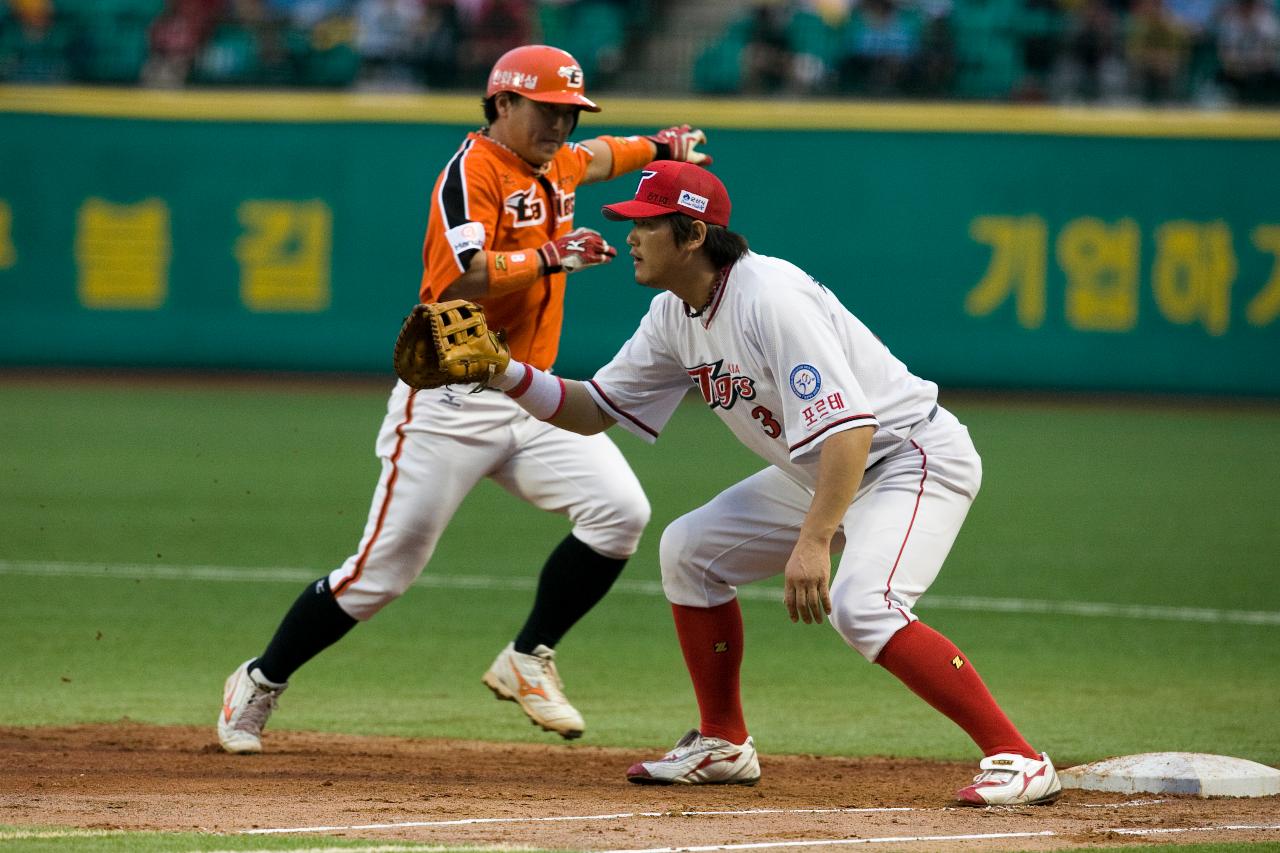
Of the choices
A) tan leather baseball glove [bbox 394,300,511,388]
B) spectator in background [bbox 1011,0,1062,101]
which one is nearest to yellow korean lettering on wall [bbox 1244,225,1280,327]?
spectator in background [bbox 1011,0,1062,101]

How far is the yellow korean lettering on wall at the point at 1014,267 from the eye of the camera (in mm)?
18375

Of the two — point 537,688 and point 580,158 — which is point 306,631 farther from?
point 580,158

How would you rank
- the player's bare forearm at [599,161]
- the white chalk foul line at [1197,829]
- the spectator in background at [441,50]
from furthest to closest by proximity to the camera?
the spectator in background at [441,50]
the player's bare forearm at [599,161]
the white chalk foul line at [1197,829]

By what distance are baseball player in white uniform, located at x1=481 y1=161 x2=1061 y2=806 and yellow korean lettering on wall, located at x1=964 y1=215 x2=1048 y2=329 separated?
12.9 metres

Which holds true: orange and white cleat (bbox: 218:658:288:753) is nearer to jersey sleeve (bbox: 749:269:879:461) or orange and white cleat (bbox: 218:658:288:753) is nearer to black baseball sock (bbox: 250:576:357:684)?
black baseball sock (bbox: 250:576:357:684)

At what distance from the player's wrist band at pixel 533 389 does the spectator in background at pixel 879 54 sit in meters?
13.6

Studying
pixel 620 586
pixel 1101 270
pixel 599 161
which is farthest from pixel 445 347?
pixel 1101 270

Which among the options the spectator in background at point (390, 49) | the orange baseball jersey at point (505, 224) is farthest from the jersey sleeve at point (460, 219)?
the spectator in background at point (390, 49)

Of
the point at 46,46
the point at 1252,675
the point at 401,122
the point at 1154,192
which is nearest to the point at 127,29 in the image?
the point at 46,46

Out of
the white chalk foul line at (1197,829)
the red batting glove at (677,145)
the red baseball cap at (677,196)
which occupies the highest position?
the red baseball cap at (677,196)

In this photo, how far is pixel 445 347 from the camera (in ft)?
18.0

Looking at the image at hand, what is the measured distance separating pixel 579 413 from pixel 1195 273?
1356 centimetres

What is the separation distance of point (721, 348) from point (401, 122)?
14.0 m

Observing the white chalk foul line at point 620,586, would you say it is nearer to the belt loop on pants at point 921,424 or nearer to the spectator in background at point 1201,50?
the belt loop on pants at point 921,424
